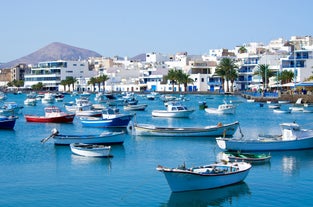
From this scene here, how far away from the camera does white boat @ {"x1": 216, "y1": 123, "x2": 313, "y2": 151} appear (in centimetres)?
3191

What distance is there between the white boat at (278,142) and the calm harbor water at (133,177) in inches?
20.2

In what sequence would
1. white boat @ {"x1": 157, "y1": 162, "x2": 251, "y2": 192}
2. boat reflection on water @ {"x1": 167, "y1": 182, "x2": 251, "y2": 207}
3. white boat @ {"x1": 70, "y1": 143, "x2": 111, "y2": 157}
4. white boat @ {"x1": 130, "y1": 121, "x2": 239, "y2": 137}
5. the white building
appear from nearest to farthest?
boat reflection on water @ {"x1": 167, "y1": 182, "x2": 251, "y2": 207}
white boat @ {"x1": 157, "y1": 162, "x2": 251, "y2": 192}
white boat @ {"x1": 70, "y1": 143, "x2": 111, "y2": 157}
white boat @ {"x1": 130, "y1": 121, "x2": 239, "y2": 137}
the white building

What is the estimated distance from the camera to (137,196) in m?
22.3

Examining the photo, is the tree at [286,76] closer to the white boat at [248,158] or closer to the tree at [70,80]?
the tree at [70,80]

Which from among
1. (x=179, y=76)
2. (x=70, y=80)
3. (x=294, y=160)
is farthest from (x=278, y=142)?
(x=70, y=80)

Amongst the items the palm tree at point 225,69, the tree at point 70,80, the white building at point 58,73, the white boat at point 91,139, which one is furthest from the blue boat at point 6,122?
the white building at point 58,73

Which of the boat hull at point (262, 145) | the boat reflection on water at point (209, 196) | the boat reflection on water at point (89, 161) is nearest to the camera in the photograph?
the boat reflection on water at point (209, 196)

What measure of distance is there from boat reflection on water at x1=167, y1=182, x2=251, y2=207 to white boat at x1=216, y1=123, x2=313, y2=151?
8458 mm

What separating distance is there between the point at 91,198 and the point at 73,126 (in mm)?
29450

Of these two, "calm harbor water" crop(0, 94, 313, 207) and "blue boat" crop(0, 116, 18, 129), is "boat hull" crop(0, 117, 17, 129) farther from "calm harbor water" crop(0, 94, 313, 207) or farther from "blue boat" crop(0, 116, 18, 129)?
"calm harbor water" crop(0, 94, 313, 207)

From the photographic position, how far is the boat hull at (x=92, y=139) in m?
34.8

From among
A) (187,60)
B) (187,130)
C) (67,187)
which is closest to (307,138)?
(187,130)

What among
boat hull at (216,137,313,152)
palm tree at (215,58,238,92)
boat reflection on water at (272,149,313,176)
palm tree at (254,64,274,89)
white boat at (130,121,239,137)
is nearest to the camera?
boat reflection on water at (272,149,313,176)

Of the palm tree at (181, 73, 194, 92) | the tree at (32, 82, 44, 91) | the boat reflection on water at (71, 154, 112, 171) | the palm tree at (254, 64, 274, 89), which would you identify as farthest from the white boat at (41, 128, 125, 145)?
the tree at (32, 82, 44, 91)
